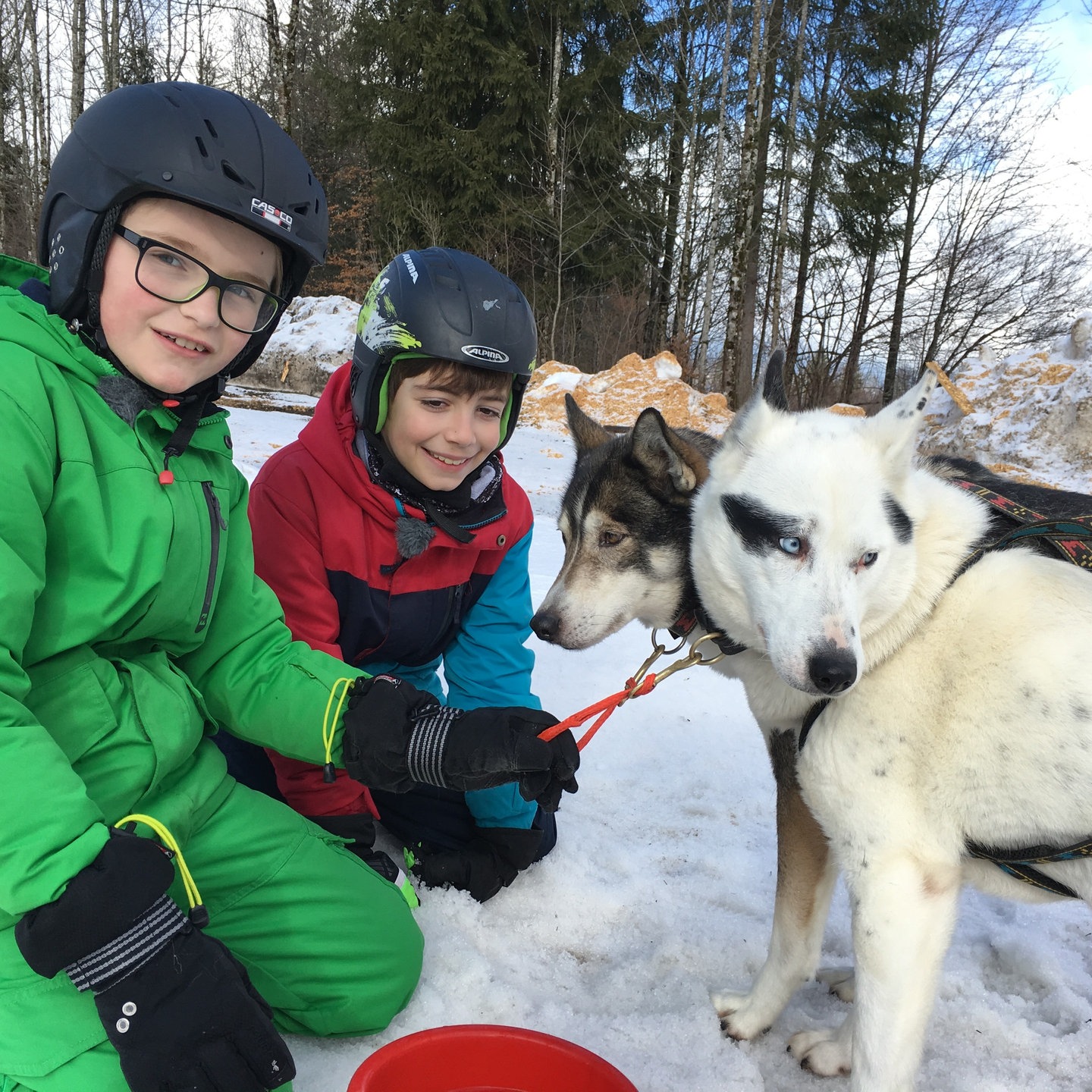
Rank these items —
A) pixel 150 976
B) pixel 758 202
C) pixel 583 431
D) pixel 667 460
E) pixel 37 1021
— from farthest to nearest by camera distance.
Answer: pixel 758 202, pixel 583 431, pixel 667 460, pixel 37 1021, pixel 150 976

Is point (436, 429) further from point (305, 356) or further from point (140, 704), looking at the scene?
point (305, 356)

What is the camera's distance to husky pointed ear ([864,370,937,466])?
1716mm

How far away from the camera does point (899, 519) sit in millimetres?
1681

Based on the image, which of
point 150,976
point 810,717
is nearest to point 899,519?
point 810,717

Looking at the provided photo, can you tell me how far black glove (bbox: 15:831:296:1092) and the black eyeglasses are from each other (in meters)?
1.05

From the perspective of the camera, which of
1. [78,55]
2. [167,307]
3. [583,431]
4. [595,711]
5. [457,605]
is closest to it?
[167,307]

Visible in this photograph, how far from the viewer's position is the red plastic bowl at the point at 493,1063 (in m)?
1.38

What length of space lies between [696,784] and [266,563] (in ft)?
5.85

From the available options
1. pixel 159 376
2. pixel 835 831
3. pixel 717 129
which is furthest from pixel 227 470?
pixel 717 129

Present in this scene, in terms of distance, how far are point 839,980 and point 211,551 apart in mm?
1991

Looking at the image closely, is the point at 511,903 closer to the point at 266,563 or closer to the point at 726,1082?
the point at 726,1082

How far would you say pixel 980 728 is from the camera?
1511 millimetres

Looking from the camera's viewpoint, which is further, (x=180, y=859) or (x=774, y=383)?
(x=774, y=383)

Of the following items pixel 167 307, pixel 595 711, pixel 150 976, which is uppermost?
pixel 167 307
